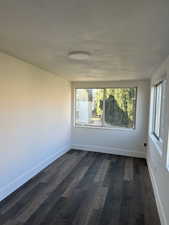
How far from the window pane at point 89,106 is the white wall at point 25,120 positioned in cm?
102

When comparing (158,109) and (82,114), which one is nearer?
(158,109)

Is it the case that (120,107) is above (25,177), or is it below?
above

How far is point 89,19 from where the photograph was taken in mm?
1327

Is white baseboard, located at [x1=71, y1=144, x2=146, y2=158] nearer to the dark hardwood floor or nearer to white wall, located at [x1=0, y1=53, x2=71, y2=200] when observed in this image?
the dark hardwood floor

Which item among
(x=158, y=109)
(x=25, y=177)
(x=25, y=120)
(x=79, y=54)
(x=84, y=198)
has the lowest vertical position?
(x=84, y=198)

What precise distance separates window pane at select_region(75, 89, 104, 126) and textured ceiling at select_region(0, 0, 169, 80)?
104 inches

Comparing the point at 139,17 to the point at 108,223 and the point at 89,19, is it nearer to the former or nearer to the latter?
the point at 89,19

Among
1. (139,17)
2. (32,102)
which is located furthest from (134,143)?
(139,17)

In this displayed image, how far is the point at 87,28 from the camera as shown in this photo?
4.86ft

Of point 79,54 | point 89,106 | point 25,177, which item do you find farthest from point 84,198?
point 89,106

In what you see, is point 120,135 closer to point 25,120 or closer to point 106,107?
point 106,107

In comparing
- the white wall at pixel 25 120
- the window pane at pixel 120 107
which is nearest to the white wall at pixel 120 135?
the window pane at pixel 120 107

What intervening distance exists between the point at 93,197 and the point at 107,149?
2314mm

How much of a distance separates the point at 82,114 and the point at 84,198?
293 cm
